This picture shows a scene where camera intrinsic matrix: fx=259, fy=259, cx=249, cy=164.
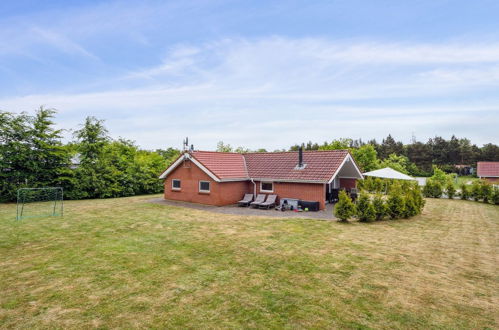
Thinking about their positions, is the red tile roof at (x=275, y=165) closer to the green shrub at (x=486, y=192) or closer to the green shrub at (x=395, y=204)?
the green shrub at (x=395, y=204)

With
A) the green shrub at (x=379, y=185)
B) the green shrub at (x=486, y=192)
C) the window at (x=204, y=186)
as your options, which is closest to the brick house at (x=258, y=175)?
the window at (x=204, y=186)

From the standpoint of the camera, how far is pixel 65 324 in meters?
4.81

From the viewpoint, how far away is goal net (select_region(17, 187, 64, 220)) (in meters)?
15.9

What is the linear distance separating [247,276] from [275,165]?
1439 centimetres

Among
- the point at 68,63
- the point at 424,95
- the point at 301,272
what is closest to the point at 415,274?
the point at 301,272

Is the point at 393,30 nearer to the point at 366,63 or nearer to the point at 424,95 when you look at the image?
the point at 366,63

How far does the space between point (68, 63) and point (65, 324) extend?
21.3 m

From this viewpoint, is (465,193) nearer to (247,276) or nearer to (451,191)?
(451,191)

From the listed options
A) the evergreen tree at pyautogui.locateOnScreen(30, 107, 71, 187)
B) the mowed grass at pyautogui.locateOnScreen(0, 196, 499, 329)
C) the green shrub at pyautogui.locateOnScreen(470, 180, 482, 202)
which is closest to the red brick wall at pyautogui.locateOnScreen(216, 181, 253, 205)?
the mowed grass at pyautogui.locateOnScreen(0, 196, 499, 329)

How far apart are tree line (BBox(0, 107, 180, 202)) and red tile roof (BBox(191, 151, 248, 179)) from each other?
34.5ft

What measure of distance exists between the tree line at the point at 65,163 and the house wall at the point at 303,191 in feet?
51.6

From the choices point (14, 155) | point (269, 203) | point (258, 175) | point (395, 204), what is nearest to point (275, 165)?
point (258, 175)

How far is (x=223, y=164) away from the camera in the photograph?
20.8 m

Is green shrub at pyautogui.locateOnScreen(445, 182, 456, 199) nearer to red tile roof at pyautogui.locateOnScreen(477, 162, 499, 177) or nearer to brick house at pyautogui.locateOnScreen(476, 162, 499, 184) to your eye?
brick house at pyautogui.locateOnScreen(476, 162, 499, 184)
